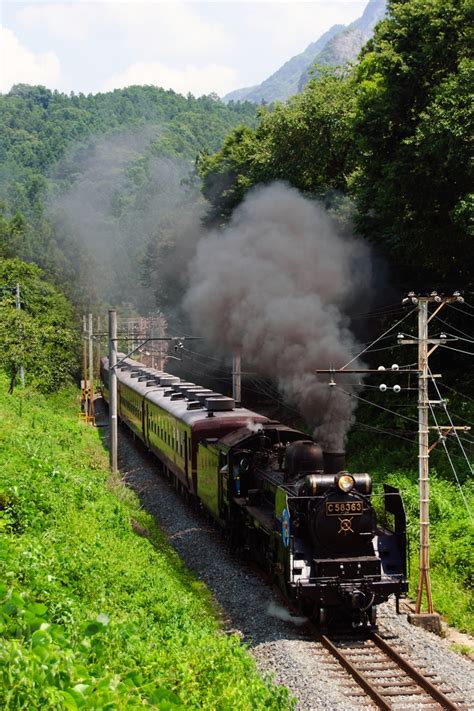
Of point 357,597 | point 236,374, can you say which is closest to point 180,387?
point 236,374

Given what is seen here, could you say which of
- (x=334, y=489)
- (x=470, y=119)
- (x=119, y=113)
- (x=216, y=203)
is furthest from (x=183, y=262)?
(x=119, y=113)

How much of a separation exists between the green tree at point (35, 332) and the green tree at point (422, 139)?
17.8 m

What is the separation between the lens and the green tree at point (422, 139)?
20.1m

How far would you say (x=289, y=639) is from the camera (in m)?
11.9

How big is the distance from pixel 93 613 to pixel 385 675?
13.2 ft

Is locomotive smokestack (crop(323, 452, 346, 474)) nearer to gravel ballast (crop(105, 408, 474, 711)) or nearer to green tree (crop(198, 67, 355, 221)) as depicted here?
gravel ballast (crop(105, 408, 474, 711))

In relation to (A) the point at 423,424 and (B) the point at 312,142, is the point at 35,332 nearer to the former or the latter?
(B) the point at 312,142

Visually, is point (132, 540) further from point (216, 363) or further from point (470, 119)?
point (216, 363)

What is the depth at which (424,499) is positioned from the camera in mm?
13469

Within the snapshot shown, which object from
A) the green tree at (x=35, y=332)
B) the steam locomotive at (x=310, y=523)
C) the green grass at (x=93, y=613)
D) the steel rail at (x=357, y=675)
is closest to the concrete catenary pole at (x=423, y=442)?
the steam locomotive at (x=310, y=523)

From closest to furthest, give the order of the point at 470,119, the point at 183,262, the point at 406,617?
the point at 406,617, the point at 470,119, the point at 183,262

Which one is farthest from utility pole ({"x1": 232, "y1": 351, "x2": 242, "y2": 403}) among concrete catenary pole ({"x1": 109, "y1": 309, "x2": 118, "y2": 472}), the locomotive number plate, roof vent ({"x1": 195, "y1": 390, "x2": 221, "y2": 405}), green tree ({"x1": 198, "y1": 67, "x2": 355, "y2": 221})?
the locomotive number plate

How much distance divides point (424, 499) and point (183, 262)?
3565cm

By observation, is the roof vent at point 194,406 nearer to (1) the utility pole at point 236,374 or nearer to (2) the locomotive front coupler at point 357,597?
(1) the utility pole at point 236,374
